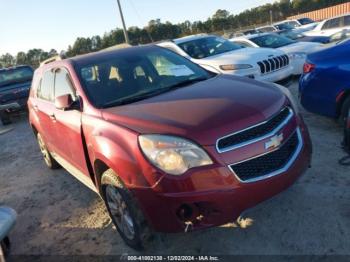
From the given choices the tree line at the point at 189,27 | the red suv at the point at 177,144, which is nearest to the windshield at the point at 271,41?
the red suv at the point at 177,144

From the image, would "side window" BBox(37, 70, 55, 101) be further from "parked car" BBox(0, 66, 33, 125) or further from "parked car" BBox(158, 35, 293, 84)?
"parked car" BBox(0, 66, 33, 125)

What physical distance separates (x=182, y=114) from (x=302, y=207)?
5.06 ft

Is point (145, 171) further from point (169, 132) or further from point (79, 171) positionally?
point (79, 171)

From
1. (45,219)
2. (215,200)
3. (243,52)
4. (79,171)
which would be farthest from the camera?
(243,52)

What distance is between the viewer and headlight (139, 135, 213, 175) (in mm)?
2814

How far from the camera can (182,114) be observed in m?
3.12

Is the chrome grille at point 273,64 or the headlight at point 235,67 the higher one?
the headlight at point 235,67

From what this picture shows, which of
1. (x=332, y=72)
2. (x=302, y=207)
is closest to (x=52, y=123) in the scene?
(x=302, y=207)

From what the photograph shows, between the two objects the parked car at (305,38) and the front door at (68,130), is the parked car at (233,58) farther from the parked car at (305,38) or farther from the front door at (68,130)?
the parked car at (305,38)

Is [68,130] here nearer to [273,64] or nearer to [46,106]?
[46,106]

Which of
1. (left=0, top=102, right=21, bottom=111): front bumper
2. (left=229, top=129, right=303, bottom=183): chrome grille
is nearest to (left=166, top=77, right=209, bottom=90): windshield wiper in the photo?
(left=229, top=129, right=303, bottom=183): chrome grille

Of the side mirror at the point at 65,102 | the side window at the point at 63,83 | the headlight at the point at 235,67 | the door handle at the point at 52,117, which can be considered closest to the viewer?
the side mirror at the point at 65,102

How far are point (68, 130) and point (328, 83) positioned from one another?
3.28 metres

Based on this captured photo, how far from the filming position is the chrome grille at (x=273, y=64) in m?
8.19
